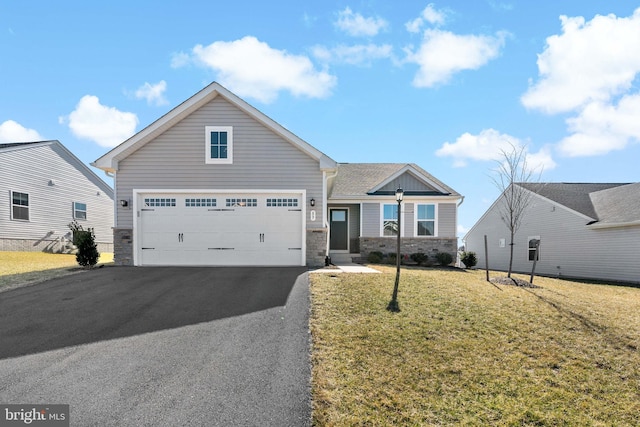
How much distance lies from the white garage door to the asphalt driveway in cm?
360

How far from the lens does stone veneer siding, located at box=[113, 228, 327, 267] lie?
12211mm

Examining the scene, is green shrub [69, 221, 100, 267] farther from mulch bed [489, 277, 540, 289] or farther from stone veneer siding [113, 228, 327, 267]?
mulch bed [489, 277, 540, 289]

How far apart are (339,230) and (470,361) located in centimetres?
1249

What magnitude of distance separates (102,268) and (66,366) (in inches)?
332

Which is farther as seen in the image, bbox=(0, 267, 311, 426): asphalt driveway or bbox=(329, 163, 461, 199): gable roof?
bbox=(329, 163, 461, 199): gable roof

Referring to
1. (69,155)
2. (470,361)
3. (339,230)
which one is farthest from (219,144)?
(69,155)

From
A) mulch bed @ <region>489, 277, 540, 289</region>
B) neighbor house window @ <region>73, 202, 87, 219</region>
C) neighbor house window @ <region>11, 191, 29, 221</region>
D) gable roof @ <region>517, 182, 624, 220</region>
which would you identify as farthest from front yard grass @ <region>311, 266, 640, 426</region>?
neighbor house window @ <region>73, 202, 87, 219</region>

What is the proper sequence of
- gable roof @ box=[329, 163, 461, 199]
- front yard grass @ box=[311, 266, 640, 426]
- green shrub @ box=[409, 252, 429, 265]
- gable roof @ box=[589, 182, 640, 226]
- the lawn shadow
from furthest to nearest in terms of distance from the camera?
gable roof @ box=[329, 163, 461, 199] → green shrub @ box=[409, 252, 429, 265] → gable roof @ box=[589, 182, 640, 226] → the lawn shadow → front yard grass @ box=[311, 266, 640, 426]

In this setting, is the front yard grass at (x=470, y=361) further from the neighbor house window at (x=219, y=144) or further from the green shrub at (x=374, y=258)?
the green shrub at (x=374, y=258)

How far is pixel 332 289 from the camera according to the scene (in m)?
8.11

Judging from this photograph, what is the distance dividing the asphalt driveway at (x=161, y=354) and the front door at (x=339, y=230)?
8764 mm

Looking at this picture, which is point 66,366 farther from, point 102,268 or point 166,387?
point 102,268

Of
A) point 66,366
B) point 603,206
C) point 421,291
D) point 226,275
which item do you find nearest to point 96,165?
point 226,275

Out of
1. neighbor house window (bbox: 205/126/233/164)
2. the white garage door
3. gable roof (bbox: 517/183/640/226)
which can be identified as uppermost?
neighbor house window (bbox: 205/126/233/164)
